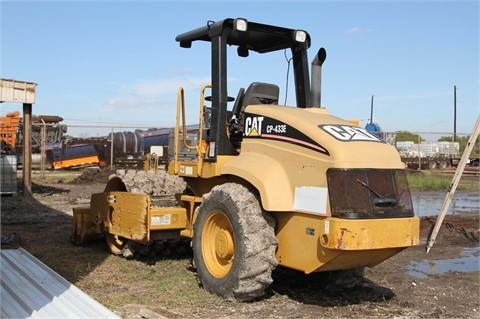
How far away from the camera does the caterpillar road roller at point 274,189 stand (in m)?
5.30

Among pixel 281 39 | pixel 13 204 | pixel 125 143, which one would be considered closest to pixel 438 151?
pixel 125 143

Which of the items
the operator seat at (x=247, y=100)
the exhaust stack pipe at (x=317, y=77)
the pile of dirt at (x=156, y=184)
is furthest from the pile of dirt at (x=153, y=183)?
the exhaust stack pipe at (x=317, y=77)

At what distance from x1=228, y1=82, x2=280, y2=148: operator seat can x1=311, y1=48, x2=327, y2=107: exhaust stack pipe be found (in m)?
0.49

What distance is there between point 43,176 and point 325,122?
18946 millimetres

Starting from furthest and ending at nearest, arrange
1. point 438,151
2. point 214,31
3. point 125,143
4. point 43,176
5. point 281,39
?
point 438,151, point 125,143, point 43,176, point 281,39, point 214,31

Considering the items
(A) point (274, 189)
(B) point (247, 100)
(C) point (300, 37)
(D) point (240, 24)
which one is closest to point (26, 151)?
(B) point (247, 100)

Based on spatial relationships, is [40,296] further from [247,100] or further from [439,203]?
[439,203]

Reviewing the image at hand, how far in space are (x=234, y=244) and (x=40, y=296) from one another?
1990mm

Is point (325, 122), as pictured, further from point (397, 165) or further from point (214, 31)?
point (214, 31)

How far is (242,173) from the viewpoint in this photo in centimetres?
602

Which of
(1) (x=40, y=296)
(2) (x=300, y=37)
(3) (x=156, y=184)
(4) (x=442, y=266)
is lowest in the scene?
(4) (x=442, y=266)

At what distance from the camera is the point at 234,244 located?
5.89 meters

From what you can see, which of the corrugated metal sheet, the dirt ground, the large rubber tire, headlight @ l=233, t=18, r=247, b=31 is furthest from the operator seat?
the corrugated metal sheet

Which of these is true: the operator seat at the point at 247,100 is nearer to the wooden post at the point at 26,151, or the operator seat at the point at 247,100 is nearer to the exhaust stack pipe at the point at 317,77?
the exhaust stack pipe at the point at 317,77
